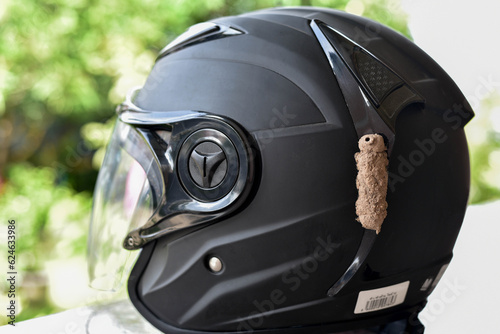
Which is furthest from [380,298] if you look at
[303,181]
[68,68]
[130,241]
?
[68,68]

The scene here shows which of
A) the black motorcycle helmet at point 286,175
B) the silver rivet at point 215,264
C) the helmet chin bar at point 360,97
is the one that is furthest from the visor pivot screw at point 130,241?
the helmet chin bar at point 360,97

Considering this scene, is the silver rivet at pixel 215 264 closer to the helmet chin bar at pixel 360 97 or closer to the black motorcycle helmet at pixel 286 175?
the black motorcycle helmet at pixel 286 175

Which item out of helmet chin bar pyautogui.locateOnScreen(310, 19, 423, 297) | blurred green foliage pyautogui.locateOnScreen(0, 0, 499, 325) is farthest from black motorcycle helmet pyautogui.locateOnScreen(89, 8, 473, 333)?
blurred green foliage pyautogui.locateOnScreen(0, 0, 499, 325)

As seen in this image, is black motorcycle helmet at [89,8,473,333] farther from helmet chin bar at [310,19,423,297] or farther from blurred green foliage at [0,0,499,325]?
blurred green foliage at [0,0,499,325]

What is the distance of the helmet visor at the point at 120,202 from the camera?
1.03 m

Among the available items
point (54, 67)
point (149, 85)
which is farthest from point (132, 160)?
point (54, 67)

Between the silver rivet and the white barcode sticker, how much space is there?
0.26 meters

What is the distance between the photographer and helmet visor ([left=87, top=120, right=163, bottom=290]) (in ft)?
3.36

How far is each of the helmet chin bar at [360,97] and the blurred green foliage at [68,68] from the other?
1837 millimetres

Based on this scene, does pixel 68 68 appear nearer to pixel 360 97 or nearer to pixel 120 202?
pixel 120 202

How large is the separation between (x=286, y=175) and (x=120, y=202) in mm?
369

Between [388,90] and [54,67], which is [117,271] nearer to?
[388,90]

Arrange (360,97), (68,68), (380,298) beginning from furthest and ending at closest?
(68,68) < (380,298) < (360,97)

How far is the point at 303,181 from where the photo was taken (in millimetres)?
922
